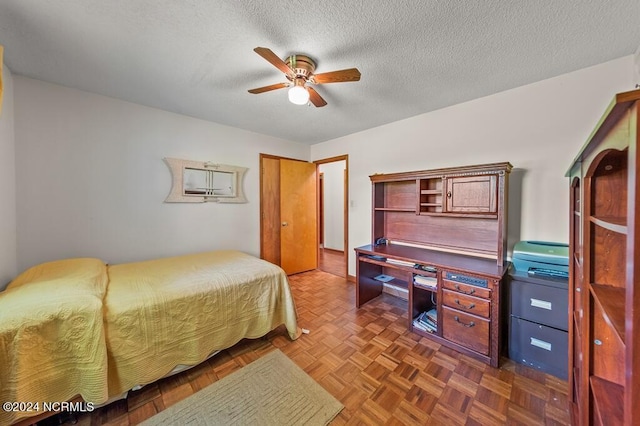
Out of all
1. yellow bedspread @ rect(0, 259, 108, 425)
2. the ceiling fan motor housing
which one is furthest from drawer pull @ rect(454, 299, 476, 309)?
yellow bedspread @ rect(0, 259, 108, 425)

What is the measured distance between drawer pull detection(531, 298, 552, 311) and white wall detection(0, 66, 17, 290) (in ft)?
13.6

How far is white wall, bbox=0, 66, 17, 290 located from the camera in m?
1.80

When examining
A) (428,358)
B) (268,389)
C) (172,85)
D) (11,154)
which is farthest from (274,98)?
(428,358)

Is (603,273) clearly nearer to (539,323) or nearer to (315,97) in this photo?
(539,323)

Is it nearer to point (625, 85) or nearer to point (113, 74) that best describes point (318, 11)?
point (113, 74)

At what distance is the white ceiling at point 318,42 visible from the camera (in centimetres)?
131

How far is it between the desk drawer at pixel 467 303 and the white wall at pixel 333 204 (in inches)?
149

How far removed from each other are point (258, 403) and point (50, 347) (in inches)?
48.6

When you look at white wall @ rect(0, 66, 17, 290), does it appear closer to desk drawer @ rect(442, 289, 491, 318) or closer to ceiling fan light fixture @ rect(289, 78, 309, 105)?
ceiling fan light fixture @ rect(289, 78, 309, 105)

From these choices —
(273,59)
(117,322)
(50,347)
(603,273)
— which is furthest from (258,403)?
(273,59)

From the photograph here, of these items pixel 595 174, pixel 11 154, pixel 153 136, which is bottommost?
pixel 595 174

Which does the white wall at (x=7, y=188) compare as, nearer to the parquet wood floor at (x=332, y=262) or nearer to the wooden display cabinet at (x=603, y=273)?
the wooden display cabinet at (x=603, y=273)

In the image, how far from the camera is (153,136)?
273 cm

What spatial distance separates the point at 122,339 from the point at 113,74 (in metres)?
2.17
